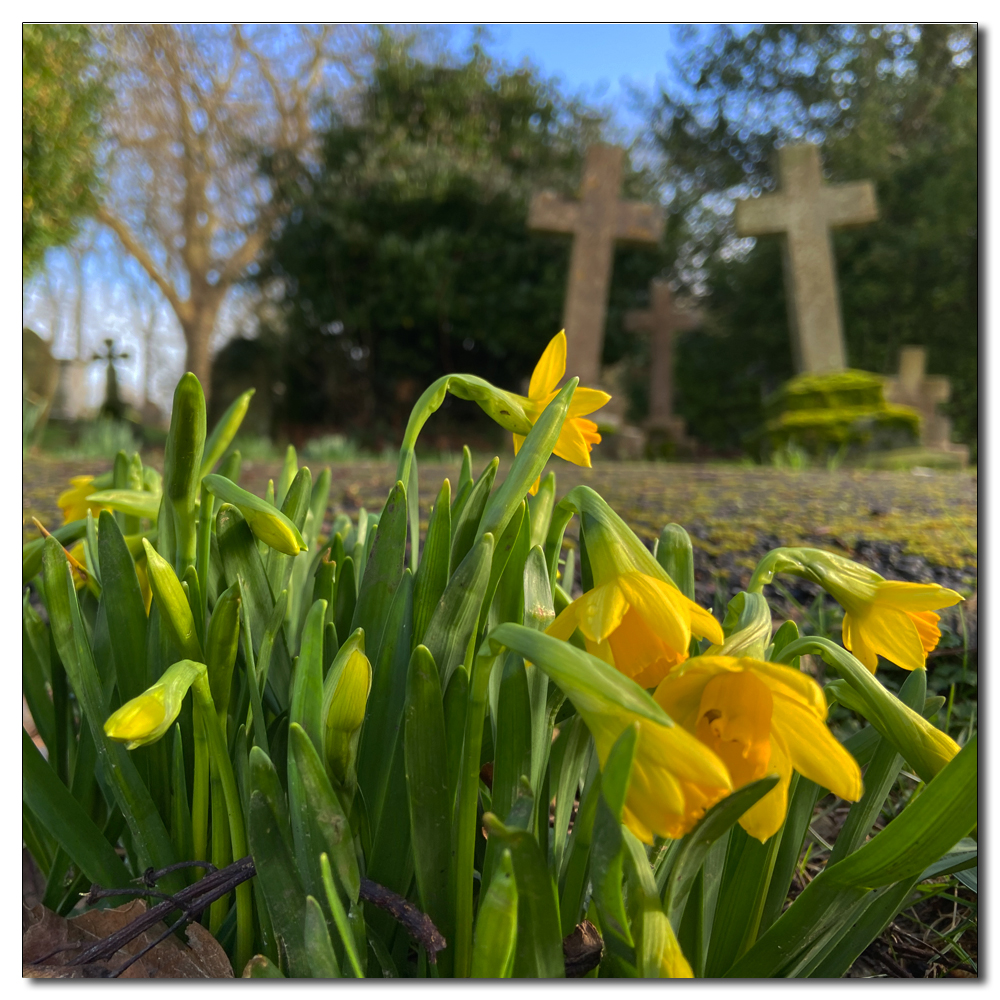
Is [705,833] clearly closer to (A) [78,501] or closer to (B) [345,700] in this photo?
(B) [345,700]

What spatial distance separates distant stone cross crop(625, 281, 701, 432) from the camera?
243 inches

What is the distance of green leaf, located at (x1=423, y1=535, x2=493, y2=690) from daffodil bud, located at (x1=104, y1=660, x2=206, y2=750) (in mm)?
146

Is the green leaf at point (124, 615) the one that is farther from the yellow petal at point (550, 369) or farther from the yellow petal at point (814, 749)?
the yellow petal at point (814, 749)

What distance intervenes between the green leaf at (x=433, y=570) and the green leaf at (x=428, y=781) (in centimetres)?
7

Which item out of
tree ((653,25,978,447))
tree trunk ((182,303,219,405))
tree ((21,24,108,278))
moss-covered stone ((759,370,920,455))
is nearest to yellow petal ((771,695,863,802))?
tree ((653,25,978,447))

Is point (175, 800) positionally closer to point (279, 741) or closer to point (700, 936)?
point (279, 741)

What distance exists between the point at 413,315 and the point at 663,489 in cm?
451

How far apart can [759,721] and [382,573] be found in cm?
28

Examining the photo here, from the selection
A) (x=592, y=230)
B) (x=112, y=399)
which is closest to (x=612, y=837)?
(x=592, y=230)

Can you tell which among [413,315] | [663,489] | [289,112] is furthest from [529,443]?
[289,112]

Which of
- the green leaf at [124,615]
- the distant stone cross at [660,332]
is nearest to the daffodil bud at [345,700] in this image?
the green leaf at [124,615]

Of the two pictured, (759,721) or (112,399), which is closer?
(759,721)

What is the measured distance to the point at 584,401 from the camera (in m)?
0.60

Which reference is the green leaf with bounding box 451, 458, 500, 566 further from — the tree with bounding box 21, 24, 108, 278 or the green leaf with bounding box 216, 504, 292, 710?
the tree with bounding box 21, 24, 108, 278
